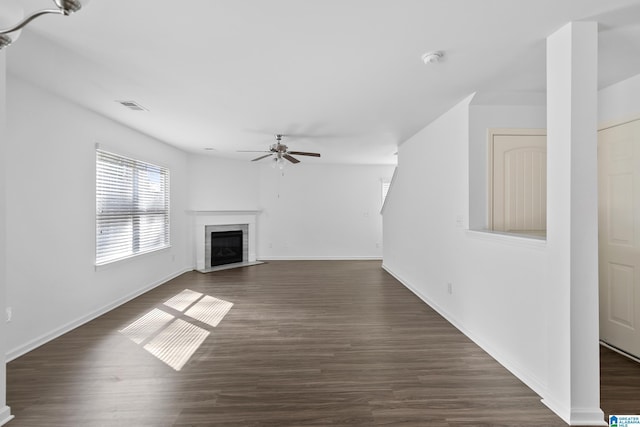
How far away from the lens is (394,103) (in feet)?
11.0

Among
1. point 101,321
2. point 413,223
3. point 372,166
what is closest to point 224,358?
point 101,321

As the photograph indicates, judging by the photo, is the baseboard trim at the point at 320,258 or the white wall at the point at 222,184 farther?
the baseboard trim at the point at 320,258

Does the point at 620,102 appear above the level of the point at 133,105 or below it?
below

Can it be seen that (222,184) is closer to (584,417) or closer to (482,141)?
(482,141)

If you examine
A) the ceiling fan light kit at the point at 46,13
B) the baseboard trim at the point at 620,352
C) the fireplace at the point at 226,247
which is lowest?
the baseboard trim at the point at 620,352

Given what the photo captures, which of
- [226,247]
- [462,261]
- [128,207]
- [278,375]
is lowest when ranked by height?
[278,375]

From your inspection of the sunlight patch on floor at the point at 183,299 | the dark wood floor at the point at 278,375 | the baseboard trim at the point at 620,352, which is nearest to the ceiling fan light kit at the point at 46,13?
the dark wood floor at the point at 278,375

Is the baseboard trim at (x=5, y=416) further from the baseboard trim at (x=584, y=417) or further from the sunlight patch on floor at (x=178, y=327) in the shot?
the baseboard trim at (x=584, y=417)

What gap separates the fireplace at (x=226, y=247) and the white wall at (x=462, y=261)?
12.7 ft

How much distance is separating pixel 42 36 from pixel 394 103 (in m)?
2.97

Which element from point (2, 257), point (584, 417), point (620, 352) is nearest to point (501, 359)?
point (584, 417)

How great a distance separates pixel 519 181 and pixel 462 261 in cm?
99

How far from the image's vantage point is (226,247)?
7.14m

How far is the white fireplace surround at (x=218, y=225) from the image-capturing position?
656 cm
